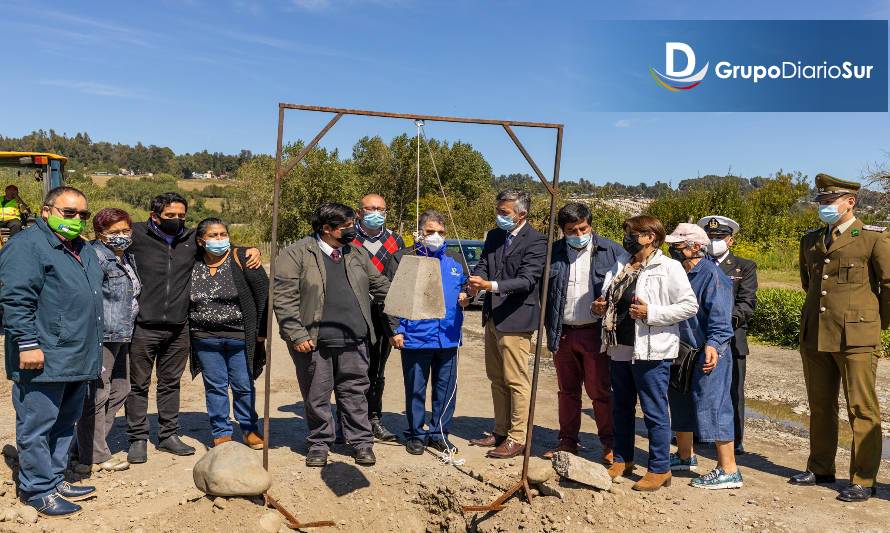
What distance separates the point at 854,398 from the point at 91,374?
5.06 meters

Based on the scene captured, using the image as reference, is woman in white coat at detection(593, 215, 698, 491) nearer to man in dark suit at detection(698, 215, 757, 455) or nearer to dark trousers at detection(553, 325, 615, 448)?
dark trousers at detection(553, 325, 615, 448)

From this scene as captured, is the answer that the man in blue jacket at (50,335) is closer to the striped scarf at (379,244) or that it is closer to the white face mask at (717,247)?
the striped scarf at (379,244)

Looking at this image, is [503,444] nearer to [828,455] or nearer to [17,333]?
[828,455]

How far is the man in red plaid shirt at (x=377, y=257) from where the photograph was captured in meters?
5.54

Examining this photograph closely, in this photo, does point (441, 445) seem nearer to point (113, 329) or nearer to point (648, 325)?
point (648, 325)

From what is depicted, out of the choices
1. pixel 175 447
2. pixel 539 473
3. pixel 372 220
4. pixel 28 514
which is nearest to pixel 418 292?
pixel 372 220

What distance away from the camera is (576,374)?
5.25 meters

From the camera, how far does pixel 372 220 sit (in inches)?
218

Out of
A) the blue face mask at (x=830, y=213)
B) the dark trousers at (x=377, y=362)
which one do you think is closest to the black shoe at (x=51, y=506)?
the dark trousers at (x=377, y=362)

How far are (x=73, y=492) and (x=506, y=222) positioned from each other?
3500 millimetres

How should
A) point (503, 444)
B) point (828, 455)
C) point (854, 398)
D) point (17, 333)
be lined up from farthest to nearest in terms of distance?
point (503, 444)
point (828, 455)
point (854, 398)
point (17, 333)

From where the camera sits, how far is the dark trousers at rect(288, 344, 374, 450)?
16.6 ft

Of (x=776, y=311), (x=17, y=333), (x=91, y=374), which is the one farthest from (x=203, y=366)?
(x=776, y=311)

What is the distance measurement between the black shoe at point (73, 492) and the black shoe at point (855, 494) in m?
5.07
